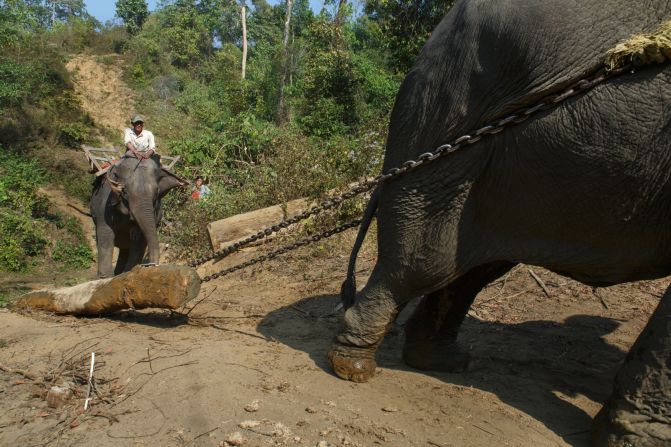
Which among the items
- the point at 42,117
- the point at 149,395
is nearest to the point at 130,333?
the point at 149,395

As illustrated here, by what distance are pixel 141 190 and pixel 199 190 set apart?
6696 mm

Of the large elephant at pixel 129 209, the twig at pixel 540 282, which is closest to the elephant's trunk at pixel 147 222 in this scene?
the large elephant at pixel 129 209

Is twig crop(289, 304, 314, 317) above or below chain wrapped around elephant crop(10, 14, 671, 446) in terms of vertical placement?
below

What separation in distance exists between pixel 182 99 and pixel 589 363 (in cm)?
2653

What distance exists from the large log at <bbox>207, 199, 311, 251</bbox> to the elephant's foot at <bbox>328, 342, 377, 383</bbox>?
19.5 ft

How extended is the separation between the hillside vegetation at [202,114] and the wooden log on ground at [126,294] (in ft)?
15.0

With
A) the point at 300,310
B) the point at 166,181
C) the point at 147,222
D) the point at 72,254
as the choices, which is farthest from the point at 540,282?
the point at 72,254

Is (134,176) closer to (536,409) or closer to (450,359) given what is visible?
(450,359)

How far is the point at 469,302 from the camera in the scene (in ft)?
14.2

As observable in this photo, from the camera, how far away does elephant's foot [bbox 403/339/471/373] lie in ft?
13.7

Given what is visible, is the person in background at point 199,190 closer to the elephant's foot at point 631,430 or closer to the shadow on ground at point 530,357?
the shadow on ground at point 530,357

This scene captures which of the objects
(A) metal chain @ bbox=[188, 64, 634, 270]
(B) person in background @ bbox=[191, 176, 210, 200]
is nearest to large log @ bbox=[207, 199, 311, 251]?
(B) person in background @ bbox=[191, 176, 210, 200]

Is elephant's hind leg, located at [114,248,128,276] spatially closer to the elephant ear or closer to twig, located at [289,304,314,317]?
the elephant ear

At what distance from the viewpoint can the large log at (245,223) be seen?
978 cm
